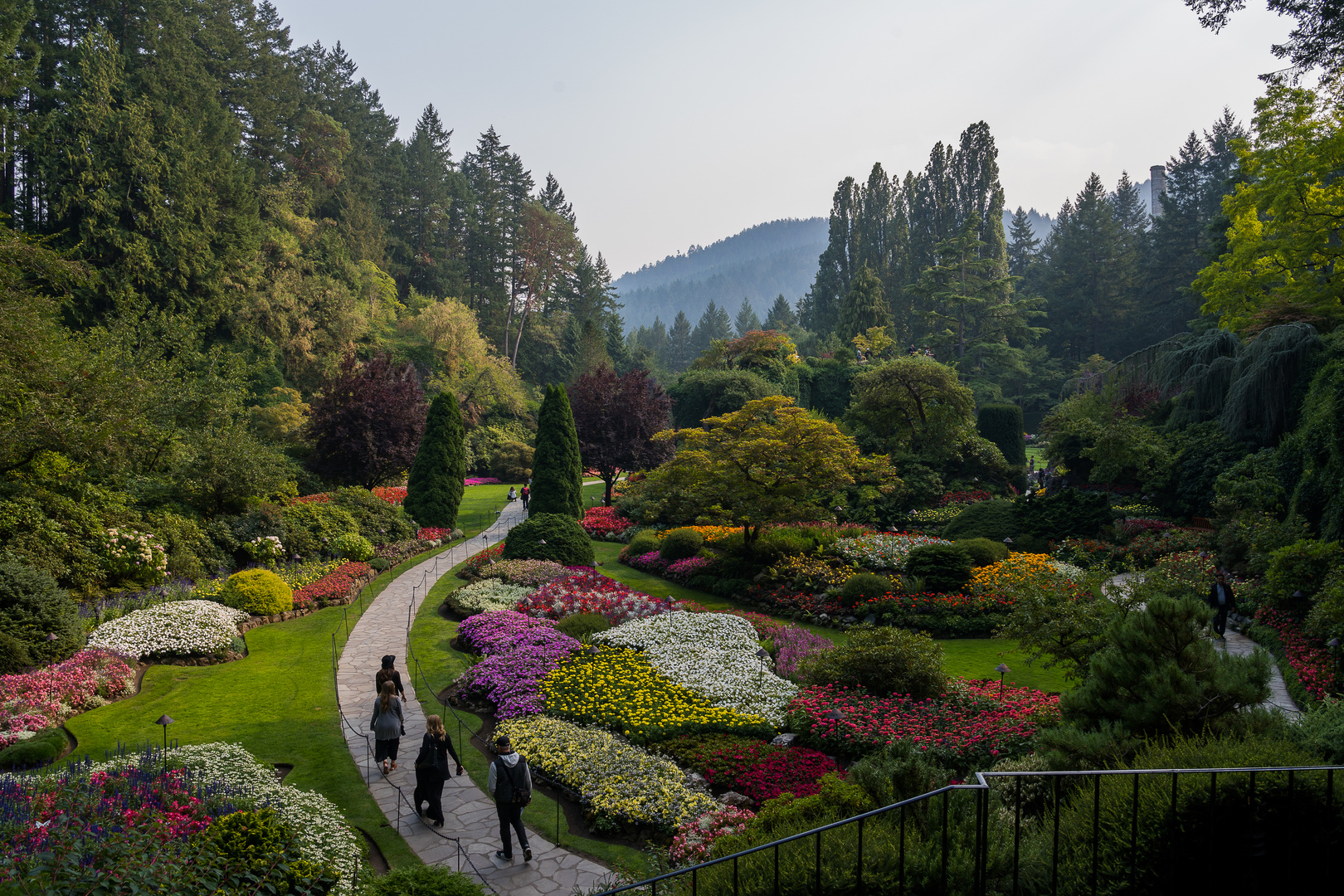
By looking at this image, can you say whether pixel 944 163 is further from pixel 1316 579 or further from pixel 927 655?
pixel 927 655

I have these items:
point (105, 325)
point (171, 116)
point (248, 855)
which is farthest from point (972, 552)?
point (171, 116)

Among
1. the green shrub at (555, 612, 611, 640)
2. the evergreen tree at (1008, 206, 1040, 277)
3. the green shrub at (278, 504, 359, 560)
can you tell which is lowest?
the green shrub at (555, 612, 611, 640)

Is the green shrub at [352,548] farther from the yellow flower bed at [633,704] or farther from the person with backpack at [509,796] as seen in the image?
the person with backpack at [509,796]

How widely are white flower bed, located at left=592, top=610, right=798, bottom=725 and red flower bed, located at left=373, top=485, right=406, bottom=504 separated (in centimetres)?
1733

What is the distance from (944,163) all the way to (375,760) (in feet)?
209

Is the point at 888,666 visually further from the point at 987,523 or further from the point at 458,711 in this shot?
the point at 987,523

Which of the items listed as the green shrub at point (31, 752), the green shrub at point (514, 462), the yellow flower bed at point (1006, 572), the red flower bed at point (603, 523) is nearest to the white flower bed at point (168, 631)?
the green shrub at point (31, 752)

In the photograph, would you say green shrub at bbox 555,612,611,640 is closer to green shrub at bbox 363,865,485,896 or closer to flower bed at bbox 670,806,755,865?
flower bed at bbox 670,806,755,865

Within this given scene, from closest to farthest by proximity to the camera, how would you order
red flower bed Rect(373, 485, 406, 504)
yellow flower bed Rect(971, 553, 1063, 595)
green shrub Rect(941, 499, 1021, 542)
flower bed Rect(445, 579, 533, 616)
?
yellow flower bed Rect(971, 553, 1063, 595) < flower bed Rect(445, 579, 533, 616) < green shrub Rect(941, 499, 1021, 542) < red flower bed Rect(373, 485, 406, 504)

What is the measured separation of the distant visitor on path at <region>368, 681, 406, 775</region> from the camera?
8.66 metres

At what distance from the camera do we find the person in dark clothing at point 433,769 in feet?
25.0

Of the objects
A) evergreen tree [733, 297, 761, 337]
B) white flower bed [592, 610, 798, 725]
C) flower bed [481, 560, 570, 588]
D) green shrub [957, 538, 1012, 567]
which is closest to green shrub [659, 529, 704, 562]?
flower bed [481, 560, 570, 588]

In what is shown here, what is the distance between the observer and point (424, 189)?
57.8 m

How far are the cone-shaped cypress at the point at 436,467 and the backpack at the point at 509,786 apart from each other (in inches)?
707
